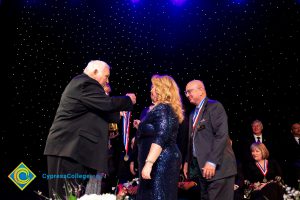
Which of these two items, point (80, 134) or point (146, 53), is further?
point (146, 53)

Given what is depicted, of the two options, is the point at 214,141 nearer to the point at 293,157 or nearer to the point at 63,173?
the point at 63,173

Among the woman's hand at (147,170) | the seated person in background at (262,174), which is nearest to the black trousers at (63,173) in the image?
the woman's hand at (147,170)

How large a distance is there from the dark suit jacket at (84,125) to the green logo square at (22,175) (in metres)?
Result: 3.53

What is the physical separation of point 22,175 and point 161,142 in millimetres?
3998

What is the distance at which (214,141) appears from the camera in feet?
13.2

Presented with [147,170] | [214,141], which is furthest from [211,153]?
[147,170]

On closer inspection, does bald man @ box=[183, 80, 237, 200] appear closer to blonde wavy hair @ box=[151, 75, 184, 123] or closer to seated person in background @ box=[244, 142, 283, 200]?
blonde wavy hair @ box=[151, 75, 184, 123]

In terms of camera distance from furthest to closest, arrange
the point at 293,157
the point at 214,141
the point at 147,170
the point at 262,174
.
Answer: the point at 293,157, the point at 262,174, the point at 214,141, the point at 147,170

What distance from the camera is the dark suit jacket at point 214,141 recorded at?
396cm

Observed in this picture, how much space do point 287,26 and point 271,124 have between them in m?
1.77

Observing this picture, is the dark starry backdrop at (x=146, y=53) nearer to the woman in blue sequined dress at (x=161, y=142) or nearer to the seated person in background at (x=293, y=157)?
the seated person in background at (x=293, y=157)

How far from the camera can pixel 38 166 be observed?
688cm

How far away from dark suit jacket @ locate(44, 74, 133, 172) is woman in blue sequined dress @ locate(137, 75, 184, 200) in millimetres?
305

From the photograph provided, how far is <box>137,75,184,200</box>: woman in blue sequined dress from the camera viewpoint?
327 centimetres
